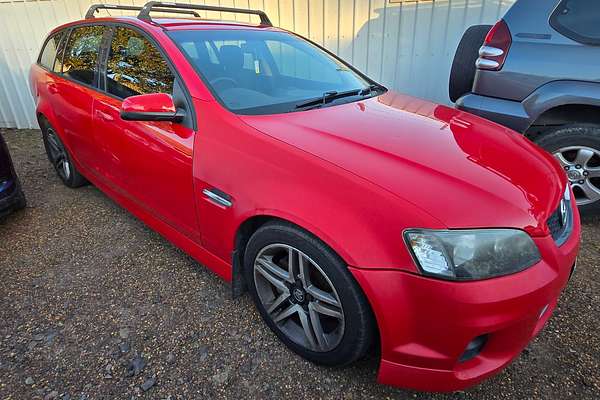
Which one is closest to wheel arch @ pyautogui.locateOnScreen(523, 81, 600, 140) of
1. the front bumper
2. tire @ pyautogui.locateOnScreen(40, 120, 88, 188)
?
the front bumper

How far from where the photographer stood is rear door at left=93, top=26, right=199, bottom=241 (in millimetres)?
1979

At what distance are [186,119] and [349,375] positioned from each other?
1502mm

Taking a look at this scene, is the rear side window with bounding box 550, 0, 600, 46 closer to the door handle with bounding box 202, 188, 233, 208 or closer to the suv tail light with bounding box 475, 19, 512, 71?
the suv tail light with bounding box 475, 19, 512, 71

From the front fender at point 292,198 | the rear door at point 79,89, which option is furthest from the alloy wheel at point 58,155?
the front fender at point 292,198

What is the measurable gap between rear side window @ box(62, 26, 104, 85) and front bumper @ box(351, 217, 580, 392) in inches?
102

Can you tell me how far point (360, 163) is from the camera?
147 centimetres

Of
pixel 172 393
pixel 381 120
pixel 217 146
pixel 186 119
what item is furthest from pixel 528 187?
pixel 172 393

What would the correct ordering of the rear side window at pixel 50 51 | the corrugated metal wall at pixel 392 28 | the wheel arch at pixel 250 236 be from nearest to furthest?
1. the wheel arch at pixel 250 236
2. the rear side window at pixel 50 51
3. the corrugated metal wall at pixel 392 28

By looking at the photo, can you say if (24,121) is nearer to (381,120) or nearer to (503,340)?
(381,120)

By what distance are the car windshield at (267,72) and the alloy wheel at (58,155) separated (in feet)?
6.67

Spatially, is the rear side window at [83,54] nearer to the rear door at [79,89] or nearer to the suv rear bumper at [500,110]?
the rear door at [79,89]

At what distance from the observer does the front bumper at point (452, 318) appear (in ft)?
4.03

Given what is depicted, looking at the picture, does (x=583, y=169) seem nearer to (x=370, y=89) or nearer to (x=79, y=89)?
(x=370, y=89)

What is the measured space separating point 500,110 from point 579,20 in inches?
28.6
